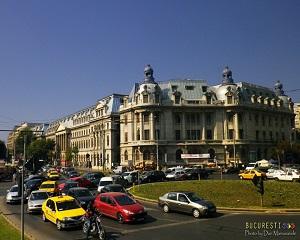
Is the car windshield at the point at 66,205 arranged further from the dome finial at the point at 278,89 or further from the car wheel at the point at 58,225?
the dome finial at the point at 278,89

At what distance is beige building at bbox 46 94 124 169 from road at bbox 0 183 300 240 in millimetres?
69482

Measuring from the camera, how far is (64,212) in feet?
80.1

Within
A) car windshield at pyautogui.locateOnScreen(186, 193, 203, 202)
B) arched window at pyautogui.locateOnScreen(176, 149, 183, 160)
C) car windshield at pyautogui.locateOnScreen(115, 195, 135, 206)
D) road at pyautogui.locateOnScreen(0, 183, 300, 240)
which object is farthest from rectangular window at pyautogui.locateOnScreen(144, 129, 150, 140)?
car windshield at pyautogui.locateOnScreen(115, 195, 135, 206)

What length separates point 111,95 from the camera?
404 feet

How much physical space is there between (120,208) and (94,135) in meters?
104

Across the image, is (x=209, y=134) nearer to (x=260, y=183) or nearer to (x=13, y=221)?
(x=260, y=183)

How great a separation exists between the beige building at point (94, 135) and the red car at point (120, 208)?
68230 mm

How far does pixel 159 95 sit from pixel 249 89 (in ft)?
92.9

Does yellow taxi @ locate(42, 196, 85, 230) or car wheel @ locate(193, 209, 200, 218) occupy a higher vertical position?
yellow taxi @ locate(42, 196, 85, 230)

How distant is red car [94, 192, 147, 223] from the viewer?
82.7ft

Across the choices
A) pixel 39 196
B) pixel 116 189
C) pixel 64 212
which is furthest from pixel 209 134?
pixel 64 212

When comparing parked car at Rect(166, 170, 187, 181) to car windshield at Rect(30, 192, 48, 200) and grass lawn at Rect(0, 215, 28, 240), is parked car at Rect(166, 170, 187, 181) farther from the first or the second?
grass lawn at Rect(0, 215, 28, 240)

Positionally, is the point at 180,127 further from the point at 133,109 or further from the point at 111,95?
the point at 111,95

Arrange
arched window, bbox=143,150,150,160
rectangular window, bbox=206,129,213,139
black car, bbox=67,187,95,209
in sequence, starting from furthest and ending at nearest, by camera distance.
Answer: rectangular window, bbox=206,129,213,139 → arched window, bbox=143,150,150,160 → black car, bbox=67,187,95,209
